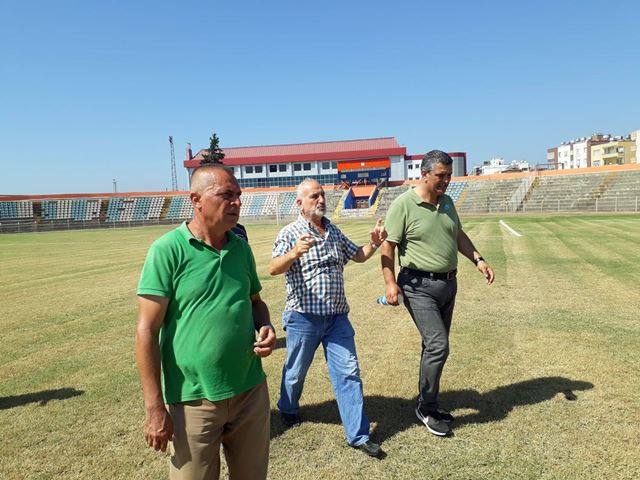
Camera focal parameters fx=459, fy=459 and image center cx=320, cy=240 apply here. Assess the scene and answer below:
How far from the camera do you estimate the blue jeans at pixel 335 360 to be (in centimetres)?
377

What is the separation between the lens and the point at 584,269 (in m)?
11.9

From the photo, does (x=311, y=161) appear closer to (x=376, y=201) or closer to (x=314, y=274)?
(x=376, y=201)

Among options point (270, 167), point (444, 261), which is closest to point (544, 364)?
point (444, 261)

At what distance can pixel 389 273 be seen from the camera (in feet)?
13.3

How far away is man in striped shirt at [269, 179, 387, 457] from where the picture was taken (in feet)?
12.4

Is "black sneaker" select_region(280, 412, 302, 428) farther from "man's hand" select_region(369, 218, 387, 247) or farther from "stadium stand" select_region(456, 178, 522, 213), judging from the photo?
"stadium stand" select_region(456, 178, 522, 213)

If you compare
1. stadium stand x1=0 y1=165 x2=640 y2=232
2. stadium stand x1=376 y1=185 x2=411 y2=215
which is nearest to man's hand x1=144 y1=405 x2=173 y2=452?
stadium stand x1=0 y1=165 x2=640 y2=232

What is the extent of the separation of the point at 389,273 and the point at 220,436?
213 cm

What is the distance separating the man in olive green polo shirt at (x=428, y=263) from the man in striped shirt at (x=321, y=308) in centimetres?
27

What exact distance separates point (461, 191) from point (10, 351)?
189 ft

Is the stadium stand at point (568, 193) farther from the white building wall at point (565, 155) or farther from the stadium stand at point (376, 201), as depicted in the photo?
the white building wall at point (565, 155)

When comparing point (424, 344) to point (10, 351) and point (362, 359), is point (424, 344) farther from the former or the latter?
point (10, 351)

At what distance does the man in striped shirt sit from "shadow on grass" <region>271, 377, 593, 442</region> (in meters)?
0.49

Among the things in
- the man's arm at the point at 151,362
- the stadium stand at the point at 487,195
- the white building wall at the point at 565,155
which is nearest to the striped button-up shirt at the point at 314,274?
the man's arm at the point at 151,362
